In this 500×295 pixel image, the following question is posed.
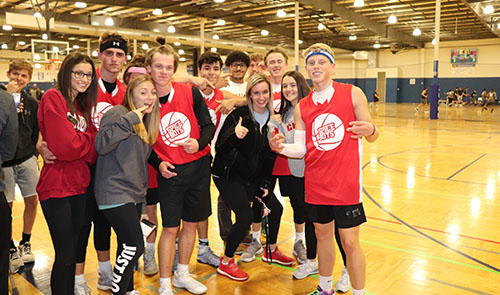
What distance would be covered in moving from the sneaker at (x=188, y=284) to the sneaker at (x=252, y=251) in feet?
2.15

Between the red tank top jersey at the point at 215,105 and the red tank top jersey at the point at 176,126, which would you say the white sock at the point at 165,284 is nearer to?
the red tank top jersey at the point at 176,126

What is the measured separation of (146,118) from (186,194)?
651 millimetres

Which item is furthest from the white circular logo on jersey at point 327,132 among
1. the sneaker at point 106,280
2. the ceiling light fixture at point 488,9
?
the ceiling light fixture at point 488,9

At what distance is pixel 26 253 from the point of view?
3637 millimetres

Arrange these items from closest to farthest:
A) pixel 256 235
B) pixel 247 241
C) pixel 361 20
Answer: pixel 256 235, pixel 247 241, pixel 361 20

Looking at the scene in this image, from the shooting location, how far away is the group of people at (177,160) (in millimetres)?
2381

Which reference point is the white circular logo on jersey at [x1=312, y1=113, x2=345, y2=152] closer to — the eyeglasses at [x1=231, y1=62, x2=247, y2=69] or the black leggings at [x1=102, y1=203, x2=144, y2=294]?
the black leggings at [x1=102, y1=203, x2=144, y2=294]

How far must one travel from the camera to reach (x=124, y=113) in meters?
2.49

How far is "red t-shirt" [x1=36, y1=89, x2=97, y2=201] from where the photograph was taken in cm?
228

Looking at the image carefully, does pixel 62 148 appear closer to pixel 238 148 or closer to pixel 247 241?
pixel 238 148

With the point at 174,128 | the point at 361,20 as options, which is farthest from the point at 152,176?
the point at 361,20

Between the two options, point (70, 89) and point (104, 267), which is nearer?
point (70, 89)

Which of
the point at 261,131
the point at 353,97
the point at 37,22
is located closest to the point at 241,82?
the point at 261,131

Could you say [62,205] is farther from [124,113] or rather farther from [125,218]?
[124,113]
